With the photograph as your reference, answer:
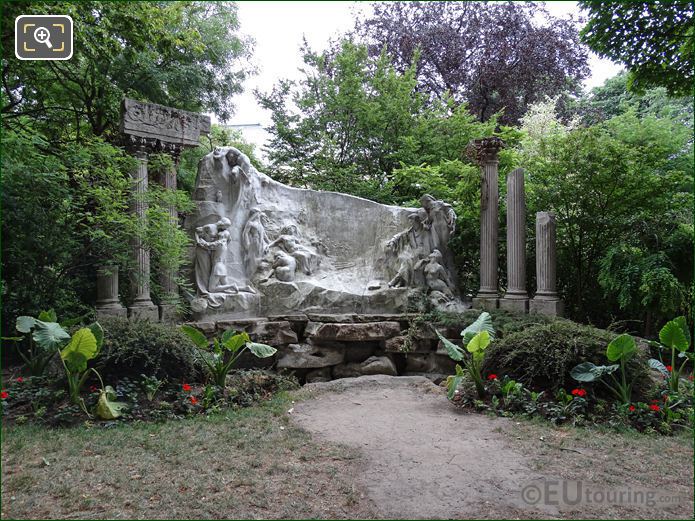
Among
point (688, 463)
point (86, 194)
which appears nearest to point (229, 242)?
point (86, 194)

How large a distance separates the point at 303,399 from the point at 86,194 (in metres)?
4.38

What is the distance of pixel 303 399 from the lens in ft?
22.5

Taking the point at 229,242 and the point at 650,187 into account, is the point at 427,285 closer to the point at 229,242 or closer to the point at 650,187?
the point at 229,242

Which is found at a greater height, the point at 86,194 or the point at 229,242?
the point at 86,194

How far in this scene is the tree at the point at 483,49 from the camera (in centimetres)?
1816

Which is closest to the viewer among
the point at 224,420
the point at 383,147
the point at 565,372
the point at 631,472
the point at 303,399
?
the point at 631,472

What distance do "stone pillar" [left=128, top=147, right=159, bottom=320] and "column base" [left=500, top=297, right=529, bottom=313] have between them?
6519mm

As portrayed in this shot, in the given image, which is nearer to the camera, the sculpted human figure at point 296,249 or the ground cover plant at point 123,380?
the ground cover plant at point 123,380

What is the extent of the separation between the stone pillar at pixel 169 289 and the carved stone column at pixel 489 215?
586 centimetres

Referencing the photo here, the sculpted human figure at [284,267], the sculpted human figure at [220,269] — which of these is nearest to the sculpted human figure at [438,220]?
the sculpted human figure at [284,267]

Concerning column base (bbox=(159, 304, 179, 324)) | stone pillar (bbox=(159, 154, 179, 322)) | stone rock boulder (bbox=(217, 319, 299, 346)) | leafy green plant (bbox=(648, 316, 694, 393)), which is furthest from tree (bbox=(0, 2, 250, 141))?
leafy green plant (bbox=(648, 316, 694, 393))

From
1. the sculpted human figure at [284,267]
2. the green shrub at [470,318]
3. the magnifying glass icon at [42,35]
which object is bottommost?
the green shrub at [470,318]

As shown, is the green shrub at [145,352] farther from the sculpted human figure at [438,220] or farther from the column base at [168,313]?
the sculpted human figure at [438,220]

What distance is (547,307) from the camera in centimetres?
890
